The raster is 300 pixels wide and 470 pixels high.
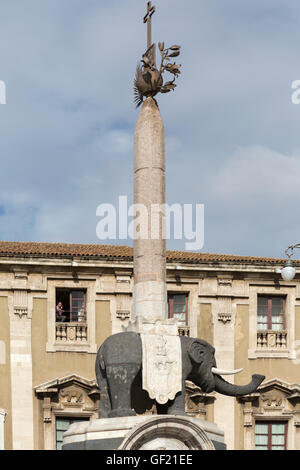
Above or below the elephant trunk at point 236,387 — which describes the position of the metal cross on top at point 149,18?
above

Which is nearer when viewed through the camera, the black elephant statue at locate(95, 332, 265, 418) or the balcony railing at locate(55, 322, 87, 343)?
Result: the black elephant statue at locate(95, 332, 265, 418)

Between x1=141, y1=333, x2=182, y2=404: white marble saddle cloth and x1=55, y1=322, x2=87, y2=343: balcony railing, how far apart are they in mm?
12949

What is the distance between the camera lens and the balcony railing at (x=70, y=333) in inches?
1996

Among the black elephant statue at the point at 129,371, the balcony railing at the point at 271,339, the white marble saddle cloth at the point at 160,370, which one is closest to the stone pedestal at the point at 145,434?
the black elephant statue at the point at 129,371

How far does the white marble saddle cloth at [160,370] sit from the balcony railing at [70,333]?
12.9 metres

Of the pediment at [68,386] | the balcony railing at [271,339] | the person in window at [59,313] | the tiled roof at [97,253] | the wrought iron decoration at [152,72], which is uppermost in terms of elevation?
the wrought iron decoration at [152,72]

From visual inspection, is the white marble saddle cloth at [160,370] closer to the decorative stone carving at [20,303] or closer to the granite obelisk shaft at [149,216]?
the granite obelisk shaft at [149,216]

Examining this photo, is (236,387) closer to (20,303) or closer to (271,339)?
(271,339)

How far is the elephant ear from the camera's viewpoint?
3841cm

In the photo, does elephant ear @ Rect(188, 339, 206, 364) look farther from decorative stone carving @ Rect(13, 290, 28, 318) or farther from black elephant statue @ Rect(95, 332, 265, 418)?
decorative stone carving @ Rect(13, 290, 28, 318)

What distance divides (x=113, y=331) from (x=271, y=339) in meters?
5.76

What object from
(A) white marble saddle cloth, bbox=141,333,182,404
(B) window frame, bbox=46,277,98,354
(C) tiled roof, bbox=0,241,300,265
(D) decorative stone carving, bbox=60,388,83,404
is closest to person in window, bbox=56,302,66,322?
Result: (B) window frame, bbox=46,277,98,354
